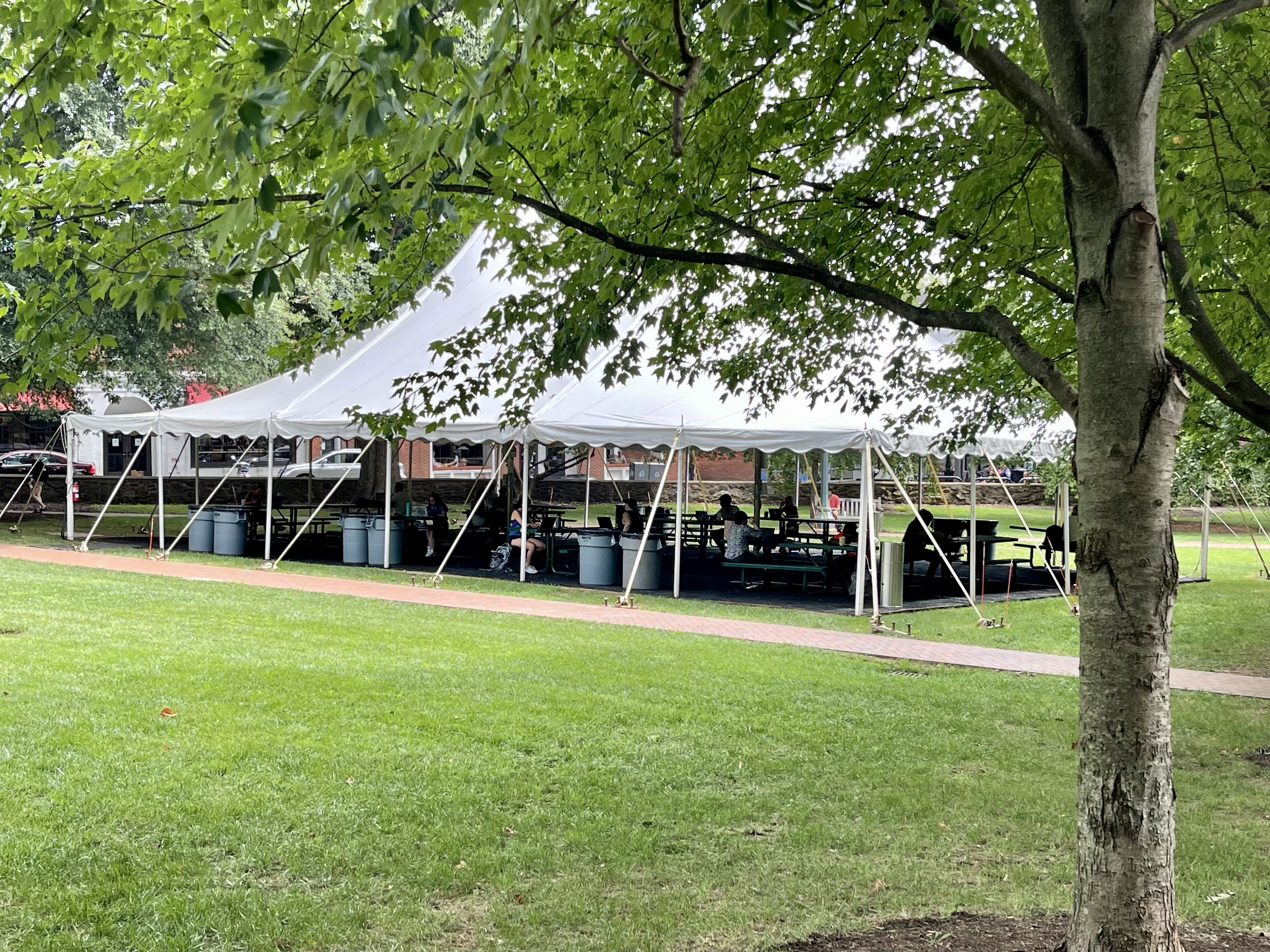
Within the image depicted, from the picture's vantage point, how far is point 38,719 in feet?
23.2

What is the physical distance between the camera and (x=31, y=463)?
3591 cm

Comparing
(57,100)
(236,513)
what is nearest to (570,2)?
(57,100)

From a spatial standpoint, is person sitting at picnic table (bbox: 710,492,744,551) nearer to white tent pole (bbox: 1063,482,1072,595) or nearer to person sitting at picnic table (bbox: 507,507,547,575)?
person sitting at picnic table (bbox: 507,507,547,575)

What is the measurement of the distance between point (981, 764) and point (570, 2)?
5732mm

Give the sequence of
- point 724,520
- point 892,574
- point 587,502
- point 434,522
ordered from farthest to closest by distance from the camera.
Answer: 1. point 587,502
2. point 434,522
3. point 724,520
4. point 892,574

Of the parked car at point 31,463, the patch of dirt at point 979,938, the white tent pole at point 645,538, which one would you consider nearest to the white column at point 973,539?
the white tent pole at point 645,538

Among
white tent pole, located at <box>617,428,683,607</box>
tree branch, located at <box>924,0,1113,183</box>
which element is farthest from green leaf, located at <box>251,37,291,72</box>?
white tent pole, located at <box>617,428,683,607</box>

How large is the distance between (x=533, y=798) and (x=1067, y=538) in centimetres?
1434

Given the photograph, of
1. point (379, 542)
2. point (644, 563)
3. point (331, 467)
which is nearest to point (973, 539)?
point (644, 563)

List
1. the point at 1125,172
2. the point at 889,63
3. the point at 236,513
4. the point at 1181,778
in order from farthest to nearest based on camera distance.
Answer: the point at 236,513, the point at 1181,778, the point at 889,63, the point at 1125,172

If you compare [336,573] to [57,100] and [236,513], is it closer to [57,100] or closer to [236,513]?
[236,513]

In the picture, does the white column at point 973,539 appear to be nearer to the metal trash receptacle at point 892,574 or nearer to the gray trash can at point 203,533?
the metal trash receptacle at point 892,574

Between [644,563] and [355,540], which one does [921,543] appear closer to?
[644,563]

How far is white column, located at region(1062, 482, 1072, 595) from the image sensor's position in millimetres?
17125
